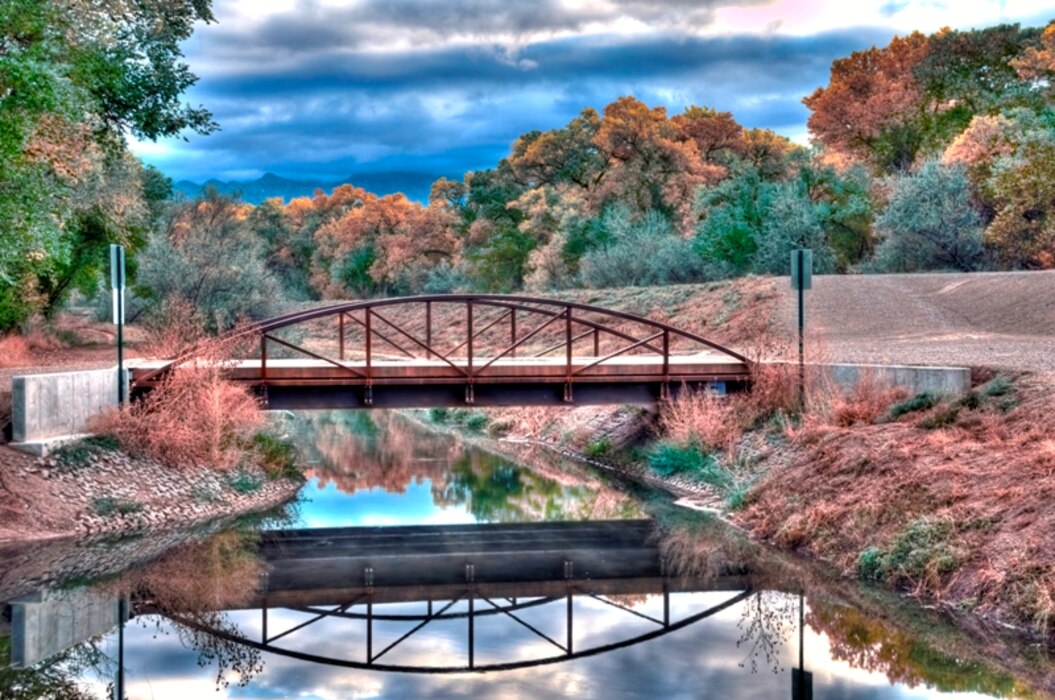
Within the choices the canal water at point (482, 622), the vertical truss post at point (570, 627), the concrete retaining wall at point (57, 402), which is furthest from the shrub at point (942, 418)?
the concrete retaining wall at point (57, 402)

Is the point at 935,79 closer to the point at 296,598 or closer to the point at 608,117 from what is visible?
the point at 608,117

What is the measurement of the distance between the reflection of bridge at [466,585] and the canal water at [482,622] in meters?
0.04

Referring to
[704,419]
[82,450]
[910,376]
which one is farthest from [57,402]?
[910,376]

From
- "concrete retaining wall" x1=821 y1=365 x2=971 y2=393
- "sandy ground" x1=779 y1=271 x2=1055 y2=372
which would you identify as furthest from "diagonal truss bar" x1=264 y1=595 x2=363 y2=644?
"sandy ground" x1=779 y1=271 x2=1055 y2=372

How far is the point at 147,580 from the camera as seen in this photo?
14.2m

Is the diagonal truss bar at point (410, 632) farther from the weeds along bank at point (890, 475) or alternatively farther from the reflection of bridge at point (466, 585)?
the weeds along bank at point (890, 475)

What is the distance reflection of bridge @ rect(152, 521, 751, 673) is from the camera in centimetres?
1196

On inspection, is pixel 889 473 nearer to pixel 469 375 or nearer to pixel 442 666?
pixel 442 666

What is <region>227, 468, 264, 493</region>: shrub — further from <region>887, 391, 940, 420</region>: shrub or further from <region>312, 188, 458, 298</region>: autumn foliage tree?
<region>312, 188, 458, 298</region>: autumn foliage tree

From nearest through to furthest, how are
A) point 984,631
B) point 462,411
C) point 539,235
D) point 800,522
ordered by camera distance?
point 984,631 → point 800,522 → point 462,411 → point 539,235

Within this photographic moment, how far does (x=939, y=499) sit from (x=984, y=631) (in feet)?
9.10

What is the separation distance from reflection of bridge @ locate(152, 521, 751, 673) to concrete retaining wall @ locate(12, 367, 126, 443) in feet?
12.3

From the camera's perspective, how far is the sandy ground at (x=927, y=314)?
2533cm

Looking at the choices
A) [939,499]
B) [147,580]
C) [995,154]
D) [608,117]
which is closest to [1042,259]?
[995,154]
